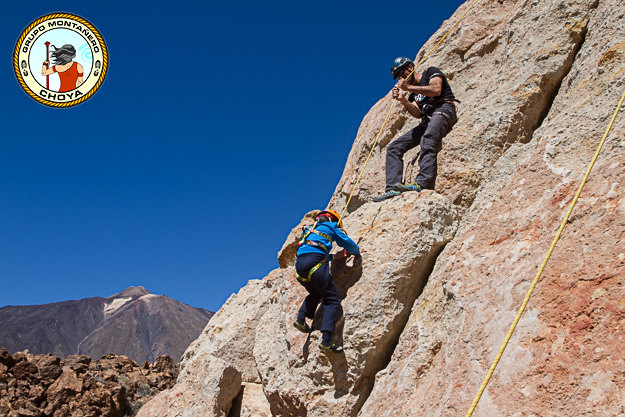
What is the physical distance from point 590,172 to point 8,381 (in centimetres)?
1706

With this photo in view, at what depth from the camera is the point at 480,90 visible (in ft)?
28.9

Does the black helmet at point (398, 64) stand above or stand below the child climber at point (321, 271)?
above

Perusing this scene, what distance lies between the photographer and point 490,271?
540 centimetres

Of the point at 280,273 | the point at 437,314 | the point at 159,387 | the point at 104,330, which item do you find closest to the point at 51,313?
the point at 104,330

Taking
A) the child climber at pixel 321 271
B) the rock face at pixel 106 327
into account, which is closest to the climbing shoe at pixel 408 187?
the child climber at pixel 321 271

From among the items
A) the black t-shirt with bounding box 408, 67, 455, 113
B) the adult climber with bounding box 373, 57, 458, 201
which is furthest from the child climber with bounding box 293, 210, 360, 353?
the black t-shirt with bounding box 408, 67, 455, 113

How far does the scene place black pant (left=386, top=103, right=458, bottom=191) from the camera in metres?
7.77

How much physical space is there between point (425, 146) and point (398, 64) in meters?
2.07

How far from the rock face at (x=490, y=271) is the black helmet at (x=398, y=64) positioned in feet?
4.33

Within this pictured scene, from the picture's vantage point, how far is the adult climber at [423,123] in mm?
7801

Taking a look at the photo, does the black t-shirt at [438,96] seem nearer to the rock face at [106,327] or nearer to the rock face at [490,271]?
the rock face at [490,271]

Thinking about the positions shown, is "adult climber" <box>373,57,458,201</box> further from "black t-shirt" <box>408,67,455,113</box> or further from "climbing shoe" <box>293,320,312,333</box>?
"climbing shoe" <box>293,320,312,333</box>

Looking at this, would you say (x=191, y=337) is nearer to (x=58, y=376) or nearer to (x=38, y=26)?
(x=58, y=376)

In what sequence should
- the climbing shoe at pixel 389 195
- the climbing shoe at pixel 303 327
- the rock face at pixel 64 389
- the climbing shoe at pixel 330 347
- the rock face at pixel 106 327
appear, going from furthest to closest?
the rock face at pixel 106 327 < the rock face at pixel 64 389 < the climbing shoe at pixel 389 195 < the climbing shoe at pixel 303 327 < the climbing shoe at pixel 330 347
